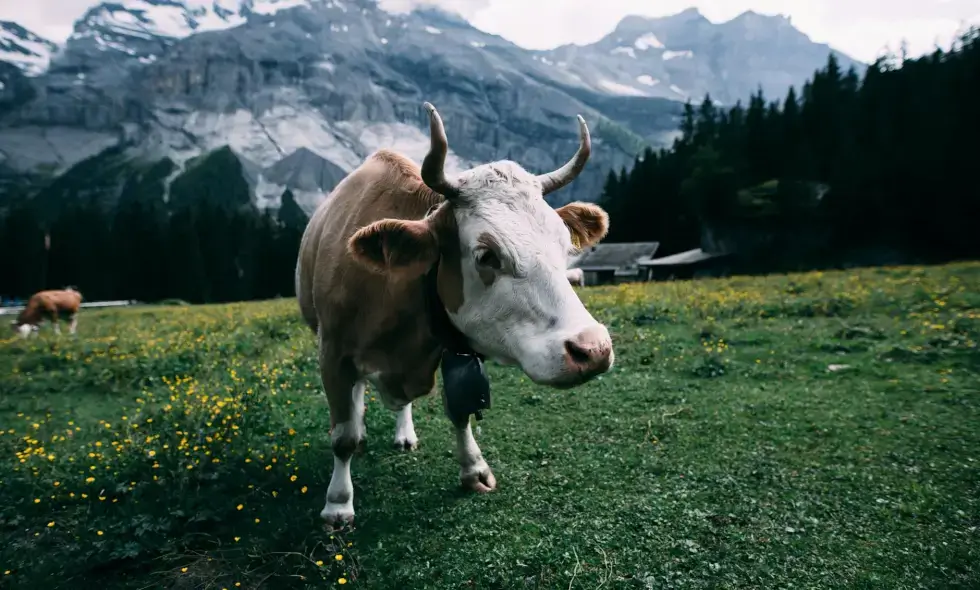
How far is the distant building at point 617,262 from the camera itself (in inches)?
2237

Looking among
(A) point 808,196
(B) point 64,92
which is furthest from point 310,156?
(A) point 808,196

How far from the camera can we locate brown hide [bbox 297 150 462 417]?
407cm

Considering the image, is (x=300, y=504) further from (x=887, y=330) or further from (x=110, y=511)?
(x=887, y=330)

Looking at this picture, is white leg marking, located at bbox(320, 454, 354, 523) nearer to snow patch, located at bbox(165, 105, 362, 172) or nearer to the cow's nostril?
the cow's nostril

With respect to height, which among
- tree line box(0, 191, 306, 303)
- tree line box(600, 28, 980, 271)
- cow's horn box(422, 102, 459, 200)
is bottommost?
tree line box(0, 191, 306, 303)

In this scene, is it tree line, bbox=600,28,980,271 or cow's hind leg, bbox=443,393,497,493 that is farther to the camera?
tree line, bbox=600,28,980,271

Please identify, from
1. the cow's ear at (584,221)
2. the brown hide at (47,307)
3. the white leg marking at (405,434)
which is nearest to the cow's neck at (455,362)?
the cow's ear at (584,221)

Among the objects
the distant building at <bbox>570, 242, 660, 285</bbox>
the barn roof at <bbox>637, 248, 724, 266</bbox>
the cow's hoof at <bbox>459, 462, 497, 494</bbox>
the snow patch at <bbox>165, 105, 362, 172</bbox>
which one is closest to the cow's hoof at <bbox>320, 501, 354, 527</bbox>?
the cow's hoof at <bbox>459, 462, 497, 494</bbox>

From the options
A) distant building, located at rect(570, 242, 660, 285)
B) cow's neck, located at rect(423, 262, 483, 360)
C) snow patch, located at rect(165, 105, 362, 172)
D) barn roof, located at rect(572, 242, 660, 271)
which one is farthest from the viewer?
snow patch, located at rect(165, 105, 362, 172)

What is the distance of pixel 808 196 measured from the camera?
44.3 m

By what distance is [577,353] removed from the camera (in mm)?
3064

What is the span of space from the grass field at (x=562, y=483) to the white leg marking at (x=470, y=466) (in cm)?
13

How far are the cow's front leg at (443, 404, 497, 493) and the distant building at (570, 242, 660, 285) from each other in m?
51.8

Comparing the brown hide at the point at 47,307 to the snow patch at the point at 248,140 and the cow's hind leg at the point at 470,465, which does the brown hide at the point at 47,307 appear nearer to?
the cow's hind leg at the point at 470,465
